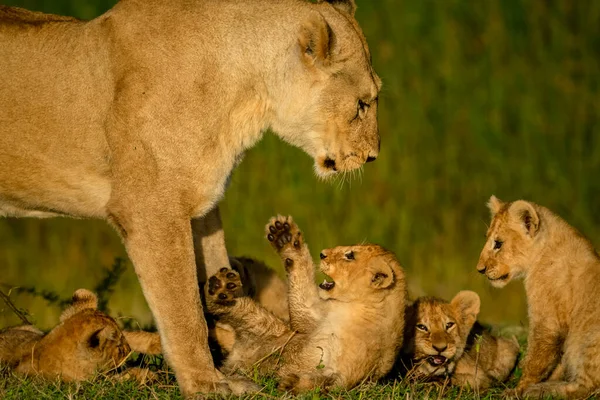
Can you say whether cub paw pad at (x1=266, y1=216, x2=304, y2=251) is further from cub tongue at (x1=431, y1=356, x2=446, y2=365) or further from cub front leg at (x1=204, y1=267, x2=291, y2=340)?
cub tongue at (x1=431, y1=356, x2=446, y2=365)

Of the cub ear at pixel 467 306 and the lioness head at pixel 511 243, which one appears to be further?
the cub ear at pixel 467 306

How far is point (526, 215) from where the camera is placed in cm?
700

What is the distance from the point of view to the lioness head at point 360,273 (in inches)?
250

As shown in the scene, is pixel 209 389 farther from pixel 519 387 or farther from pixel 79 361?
pixel 519 387

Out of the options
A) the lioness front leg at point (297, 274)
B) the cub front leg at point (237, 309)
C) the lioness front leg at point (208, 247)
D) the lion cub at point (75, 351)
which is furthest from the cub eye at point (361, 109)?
the lion cub at point (75, 351)

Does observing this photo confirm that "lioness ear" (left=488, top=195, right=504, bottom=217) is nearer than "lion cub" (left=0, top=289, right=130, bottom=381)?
No

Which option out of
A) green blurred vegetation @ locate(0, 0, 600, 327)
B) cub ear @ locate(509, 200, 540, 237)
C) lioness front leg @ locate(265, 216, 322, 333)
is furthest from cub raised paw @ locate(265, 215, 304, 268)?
green blurred vegetation @ locate(0, 0, 600, 327)

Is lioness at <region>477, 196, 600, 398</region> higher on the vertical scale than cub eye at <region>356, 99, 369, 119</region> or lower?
lower

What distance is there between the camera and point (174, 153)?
612 cm

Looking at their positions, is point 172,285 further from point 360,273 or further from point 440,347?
point 440,347

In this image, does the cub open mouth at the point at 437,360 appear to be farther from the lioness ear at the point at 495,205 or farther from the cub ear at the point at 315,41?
the cub ear at the point at 315,41

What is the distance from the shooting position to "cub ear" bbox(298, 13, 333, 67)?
20.8ft

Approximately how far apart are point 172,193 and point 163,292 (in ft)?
1.62

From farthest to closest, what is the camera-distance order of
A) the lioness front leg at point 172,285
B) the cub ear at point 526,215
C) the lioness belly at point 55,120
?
the cub ear at point 526,215, the lioness belly at point 55,120, the lioness front leg at point 172,285
